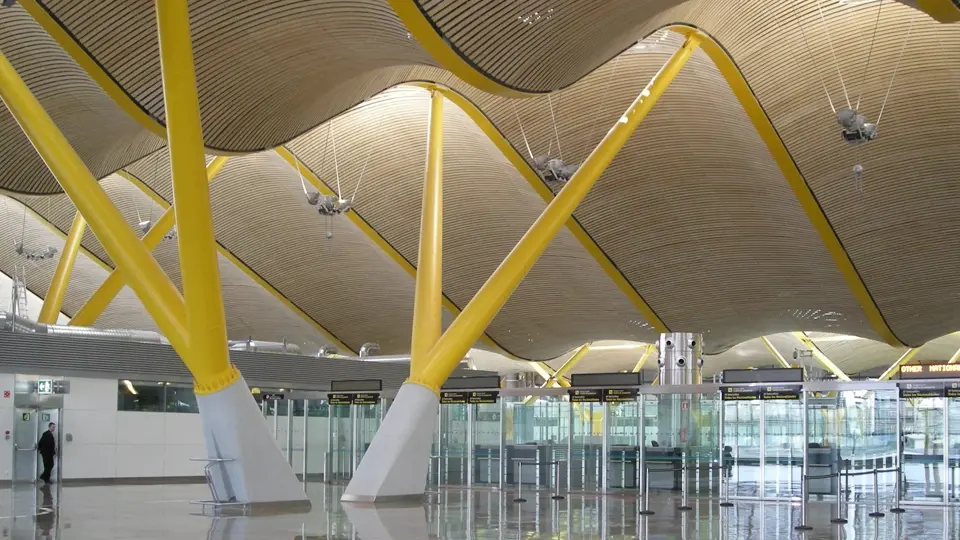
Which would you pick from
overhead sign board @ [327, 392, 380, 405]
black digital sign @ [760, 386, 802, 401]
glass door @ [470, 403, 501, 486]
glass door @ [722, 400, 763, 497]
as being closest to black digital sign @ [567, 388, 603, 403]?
glass door @ [470, 403, 501, 486]

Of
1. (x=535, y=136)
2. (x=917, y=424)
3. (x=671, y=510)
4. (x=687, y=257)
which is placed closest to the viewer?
(x=671, y=510)

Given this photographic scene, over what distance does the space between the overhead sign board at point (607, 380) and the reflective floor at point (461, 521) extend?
9.37ft

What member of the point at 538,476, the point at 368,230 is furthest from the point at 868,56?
the point at 368,230

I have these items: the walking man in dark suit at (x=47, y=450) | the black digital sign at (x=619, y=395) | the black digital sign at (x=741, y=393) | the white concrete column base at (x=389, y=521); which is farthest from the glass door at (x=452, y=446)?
the walking man in dark suit at (x=47, y=450)

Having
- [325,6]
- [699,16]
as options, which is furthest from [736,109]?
[325,6]

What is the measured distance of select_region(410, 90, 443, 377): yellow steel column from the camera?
22.0 metres

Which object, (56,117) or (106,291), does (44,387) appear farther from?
(56,117)

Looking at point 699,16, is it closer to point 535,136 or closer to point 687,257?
point 535,136

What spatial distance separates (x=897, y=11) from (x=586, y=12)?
881 cm

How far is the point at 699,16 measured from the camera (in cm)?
2377

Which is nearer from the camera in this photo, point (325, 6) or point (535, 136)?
point (325, 6)

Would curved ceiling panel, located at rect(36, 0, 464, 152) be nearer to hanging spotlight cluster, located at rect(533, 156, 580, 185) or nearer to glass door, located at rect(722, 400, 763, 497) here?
hanging spotlight cluster, located at rect(533, 156, 580, 185)

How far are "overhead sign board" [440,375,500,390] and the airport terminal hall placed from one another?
8cm

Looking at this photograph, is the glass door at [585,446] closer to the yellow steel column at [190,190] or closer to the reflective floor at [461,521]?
the reflective floor at [461,521]
